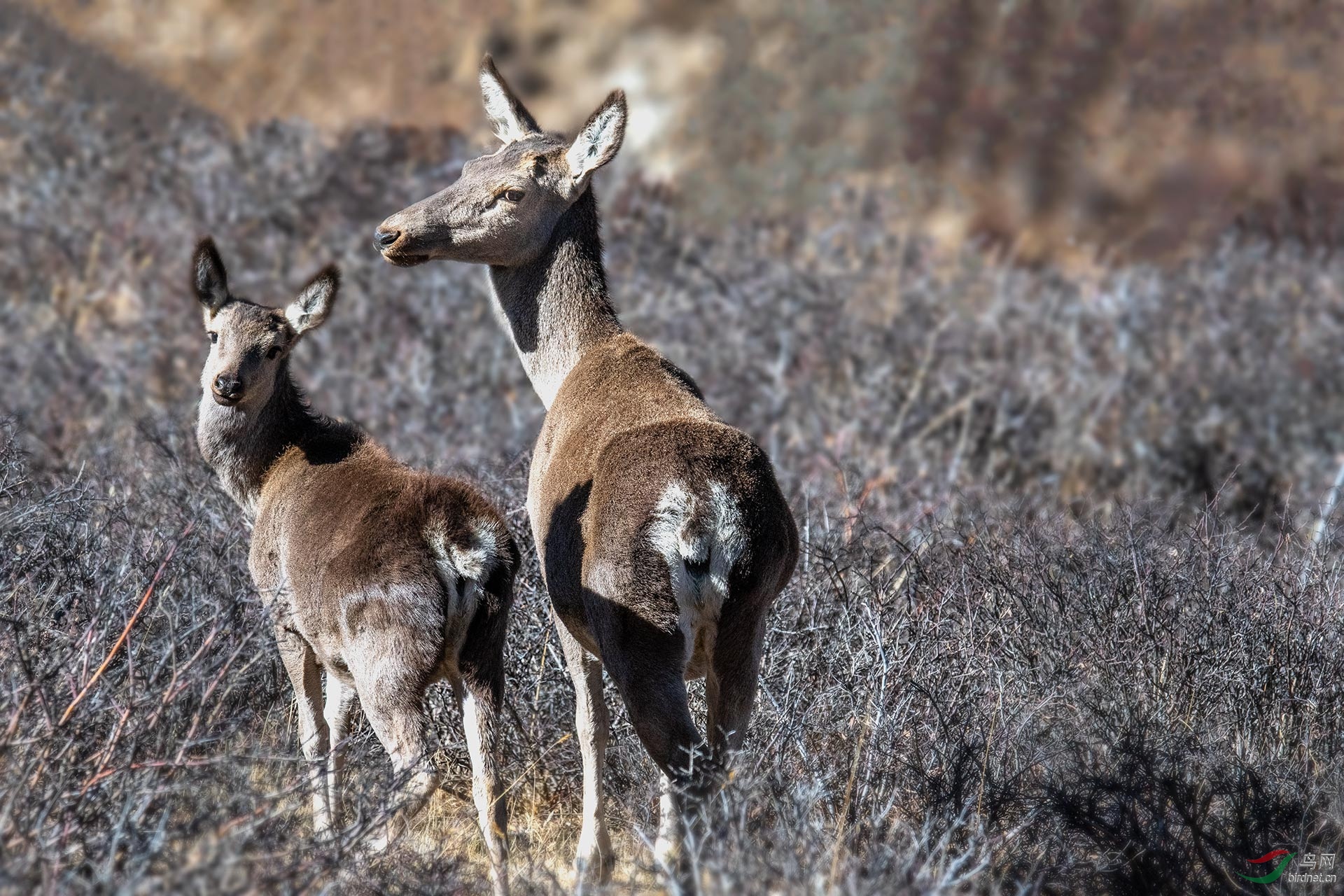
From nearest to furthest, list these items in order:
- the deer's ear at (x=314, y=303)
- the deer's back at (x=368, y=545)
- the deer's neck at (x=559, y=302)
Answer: the deer's back at (x=368, y=545) < the deer's neck at (x=559, y=302) < the deer's ear at (x=314, y=303)

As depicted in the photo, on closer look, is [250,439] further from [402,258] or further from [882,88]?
[882,88]

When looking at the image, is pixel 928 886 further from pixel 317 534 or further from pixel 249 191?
pixel 249 191

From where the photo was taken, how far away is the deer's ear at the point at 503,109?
7535 mm

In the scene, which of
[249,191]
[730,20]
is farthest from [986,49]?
[249,191]

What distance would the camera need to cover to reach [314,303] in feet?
23.2

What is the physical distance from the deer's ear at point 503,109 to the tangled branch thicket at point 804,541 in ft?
6.01

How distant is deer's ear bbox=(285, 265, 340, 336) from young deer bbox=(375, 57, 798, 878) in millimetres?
499

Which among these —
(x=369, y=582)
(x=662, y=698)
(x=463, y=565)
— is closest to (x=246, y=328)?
(x=369, y=582)

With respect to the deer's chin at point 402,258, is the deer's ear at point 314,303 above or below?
below

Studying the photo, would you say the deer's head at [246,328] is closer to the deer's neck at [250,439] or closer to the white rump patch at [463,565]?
the deer's neck at [250,439]

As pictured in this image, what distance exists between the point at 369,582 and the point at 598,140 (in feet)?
8.21

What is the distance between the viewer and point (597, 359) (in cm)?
642

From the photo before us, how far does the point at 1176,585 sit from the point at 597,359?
3.10m

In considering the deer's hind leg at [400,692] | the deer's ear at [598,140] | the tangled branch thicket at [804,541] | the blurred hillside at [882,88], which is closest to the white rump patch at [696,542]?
the tangled branch thicket at [804,541]
